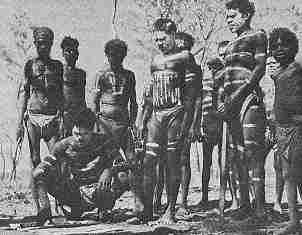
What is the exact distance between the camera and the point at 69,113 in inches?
339

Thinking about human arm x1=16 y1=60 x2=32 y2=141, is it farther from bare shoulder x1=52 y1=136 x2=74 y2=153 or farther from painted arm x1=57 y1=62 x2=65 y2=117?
bare shoulder x1=52 y1=136 x2=74 y2=153

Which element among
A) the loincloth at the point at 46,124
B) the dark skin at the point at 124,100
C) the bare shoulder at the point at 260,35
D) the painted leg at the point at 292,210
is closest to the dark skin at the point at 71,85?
the loincloth at the point at 46,124

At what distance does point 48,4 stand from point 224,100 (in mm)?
4337

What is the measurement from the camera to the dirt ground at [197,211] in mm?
7223

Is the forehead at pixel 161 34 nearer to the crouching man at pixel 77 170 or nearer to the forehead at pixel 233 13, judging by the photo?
the forehead at pixel 233 13

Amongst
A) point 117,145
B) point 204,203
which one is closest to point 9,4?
point 117,145

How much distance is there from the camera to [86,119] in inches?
323

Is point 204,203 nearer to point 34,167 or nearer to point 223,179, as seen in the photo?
point 223,179

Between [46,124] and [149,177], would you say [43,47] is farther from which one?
[149,177]

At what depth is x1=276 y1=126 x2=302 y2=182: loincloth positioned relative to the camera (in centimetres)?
692

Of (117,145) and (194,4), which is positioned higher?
(194,4)

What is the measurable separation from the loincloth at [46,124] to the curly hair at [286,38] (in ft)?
9.29

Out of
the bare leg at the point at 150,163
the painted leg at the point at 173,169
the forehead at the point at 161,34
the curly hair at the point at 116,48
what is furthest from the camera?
the curly hair at the point at 116,48

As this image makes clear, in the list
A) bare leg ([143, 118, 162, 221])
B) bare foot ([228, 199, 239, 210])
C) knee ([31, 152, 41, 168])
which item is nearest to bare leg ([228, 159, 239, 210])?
bare foot ([228, 199, 239, 210])
